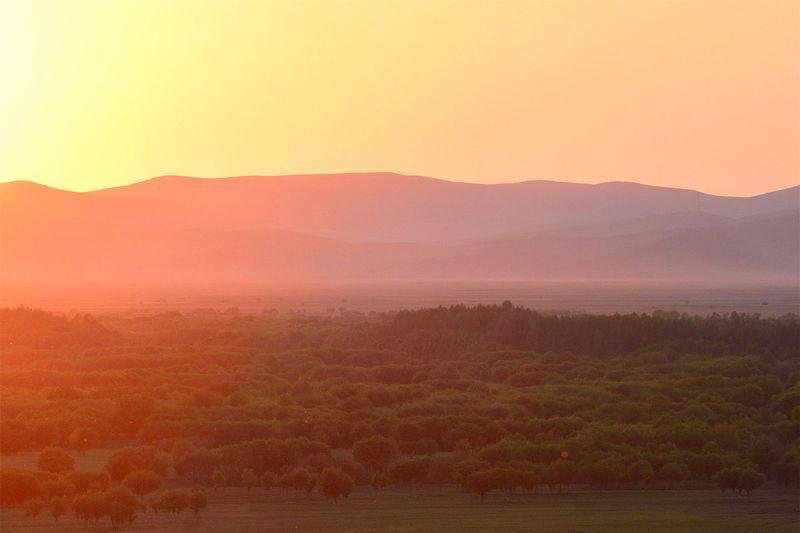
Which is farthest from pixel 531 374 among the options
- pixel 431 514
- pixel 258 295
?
pixel 258 295

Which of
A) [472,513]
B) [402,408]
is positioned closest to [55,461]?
[472,513]

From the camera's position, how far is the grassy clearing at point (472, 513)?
27297 mm

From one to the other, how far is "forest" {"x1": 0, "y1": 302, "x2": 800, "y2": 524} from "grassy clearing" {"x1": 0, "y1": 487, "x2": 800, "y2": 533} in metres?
0.48

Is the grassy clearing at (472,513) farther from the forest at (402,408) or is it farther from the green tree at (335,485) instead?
the forest at (402,408)

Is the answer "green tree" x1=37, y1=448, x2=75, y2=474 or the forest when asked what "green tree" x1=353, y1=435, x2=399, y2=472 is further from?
"green tree" x1=37, y1=448, x2=75, y2=474

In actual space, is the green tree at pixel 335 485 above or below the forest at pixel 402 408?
below

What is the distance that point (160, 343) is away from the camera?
65.4 m

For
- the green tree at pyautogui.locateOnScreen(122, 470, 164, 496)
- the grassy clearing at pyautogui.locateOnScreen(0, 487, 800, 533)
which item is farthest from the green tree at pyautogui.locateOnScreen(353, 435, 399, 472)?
the green tree at pyautogui.locateOnScreen(122, 470, 164, 496)

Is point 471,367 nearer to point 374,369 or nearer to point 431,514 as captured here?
point 374,369

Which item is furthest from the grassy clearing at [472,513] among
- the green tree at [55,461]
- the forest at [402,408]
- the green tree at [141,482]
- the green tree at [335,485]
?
the green tree at [55,461]

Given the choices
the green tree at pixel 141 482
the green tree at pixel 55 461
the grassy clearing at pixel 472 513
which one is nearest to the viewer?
the grassy clearing at pixel 472 513

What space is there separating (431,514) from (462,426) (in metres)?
8.70

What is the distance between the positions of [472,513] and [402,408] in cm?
1215

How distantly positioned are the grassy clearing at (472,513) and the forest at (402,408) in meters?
0.48
